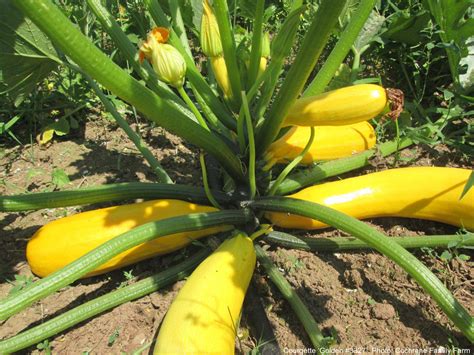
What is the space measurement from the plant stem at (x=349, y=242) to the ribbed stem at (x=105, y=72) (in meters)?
0.40

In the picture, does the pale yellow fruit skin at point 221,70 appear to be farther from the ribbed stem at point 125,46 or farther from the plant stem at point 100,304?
the plant stem at point 100,304

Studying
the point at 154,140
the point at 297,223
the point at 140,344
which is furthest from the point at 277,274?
the point at 154,140

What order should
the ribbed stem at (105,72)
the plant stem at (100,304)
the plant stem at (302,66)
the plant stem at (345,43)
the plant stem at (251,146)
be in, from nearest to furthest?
the ribbed stem at (105,72)
the plant stem at (302,66)
the plant stem at (100,304)
the plant stem at (251,146)
the plant stem at (345,43)

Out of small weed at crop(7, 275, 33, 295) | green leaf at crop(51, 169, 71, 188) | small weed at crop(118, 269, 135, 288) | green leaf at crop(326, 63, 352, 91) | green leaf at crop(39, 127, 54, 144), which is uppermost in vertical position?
green leaf at crop(326, 63, 352, 91)

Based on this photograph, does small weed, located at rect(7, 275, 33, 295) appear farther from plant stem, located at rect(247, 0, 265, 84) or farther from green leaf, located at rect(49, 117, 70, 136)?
plant stem, located at rect(247, 0, 265, 84)

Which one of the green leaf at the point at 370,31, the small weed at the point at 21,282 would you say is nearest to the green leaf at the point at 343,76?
the green leaf at the point at 370,31

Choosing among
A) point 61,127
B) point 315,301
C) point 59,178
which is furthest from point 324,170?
point 61,127

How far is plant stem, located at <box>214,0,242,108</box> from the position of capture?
153 centimetres

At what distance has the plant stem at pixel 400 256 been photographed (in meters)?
1.25

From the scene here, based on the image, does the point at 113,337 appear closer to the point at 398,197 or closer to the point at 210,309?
the point at 210,309

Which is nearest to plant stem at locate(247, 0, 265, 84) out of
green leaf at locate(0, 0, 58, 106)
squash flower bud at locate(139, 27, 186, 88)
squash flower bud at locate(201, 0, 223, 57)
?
squash flower bud at locate(201, 0, 223, 57)

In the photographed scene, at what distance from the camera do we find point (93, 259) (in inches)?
50.4

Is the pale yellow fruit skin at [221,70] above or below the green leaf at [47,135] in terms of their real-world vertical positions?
above

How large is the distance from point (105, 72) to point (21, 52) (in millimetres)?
748
